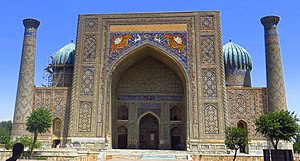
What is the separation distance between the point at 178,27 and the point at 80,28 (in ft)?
14.4

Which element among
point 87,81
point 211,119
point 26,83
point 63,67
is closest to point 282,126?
point 211,119

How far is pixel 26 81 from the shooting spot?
13281 mm

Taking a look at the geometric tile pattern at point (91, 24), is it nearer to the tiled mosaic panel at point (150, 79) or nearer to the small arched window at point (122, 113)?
the tiled mosaic panel at point (150, 79)

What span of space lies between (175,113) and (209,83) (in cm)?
246

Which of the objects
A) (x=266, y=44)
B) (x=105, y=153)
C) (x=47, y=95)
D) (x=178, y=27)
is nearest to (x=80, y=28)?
(x=47, y=95)

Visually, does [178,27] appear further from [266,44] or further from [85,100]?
[85,100]

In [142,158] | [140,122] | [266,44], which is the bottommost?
[142,158]

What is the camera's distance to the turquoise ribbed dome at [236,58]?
16.0 metres

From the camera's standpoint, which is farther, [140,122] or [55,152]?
[140,122]

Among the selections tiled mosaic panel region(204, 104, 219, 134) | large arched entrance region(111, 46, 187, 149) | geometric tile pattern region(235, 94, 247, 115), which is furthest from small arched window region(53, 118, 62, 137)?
geometric tile pattern region(235, 94, 247, 115)

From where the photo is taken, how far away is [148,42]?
13.5 meters

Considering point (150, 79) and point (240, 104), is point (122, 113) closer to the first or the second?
point (150, 79)

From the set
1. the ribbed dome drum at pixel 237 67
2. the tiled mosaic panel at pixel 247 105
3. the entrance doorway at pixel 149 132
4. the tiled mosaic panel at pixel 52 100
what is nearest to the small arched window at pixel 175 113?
the entrance doorway at pixel 149 132

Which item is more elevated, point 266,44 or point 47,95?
point 266,44
